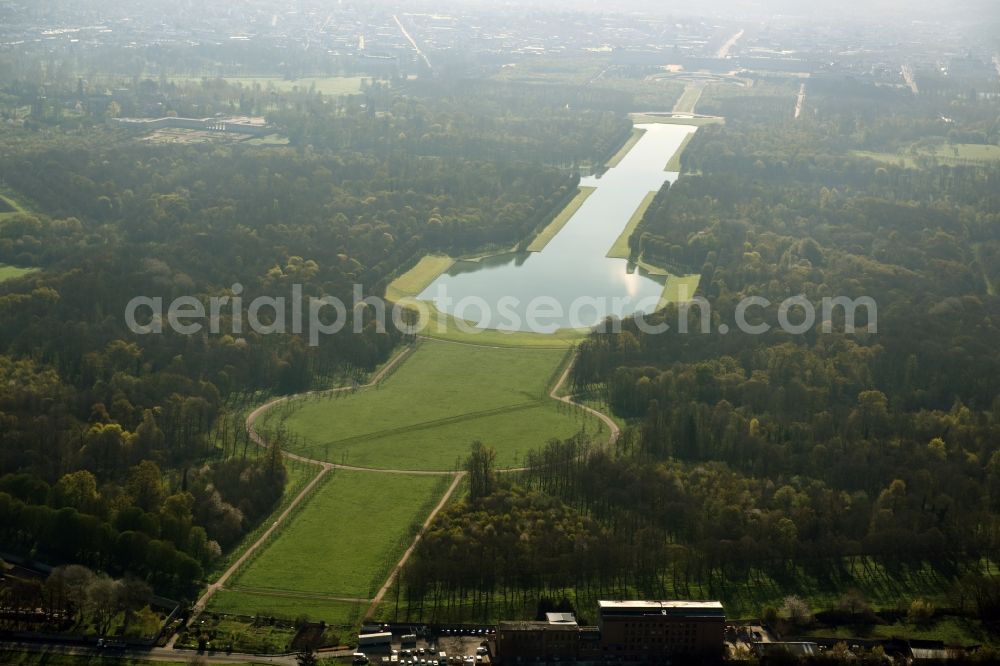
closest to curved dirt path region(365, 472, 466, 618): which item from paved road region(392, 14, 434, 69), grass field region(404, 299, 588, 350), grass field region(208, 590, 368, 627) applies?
grass field region(208, 590, 368, 627)

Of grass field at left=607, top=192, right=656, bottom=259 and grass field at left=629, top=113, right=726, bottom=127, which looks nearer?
grass field at left=607, top=192, right=656, bottom=259

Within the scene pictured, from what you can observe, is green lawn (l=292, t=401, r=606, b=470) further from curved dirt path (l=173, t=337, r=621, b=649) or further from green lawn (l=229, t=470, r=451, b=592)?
green lawn (l=229, t=470, r=451, b=592)

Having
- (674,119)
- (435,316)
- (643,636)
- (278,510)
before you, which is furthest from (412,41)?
(643,636)

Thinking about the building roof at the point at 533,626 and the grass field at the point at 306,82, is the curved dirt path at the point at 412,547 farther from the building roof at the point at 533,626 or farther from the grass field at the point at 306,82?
the grass field at the point at 306,82

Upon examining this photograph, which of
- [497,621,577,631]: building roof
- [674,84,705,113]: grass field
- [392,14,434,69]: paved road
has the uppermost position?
[392,14,434,69]: paved road

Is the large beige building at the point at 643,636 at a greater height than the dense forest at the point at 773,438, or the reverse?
the dense forest at the point at 773,438

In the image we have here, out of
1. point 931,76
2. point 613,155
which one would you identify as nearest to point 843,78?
point 931,76

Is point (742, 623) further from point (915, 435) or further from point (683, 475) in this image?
point (915, 435)

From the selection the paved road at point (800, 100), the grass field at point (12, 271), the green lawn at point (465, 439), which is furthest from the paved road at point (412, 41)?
the green lawn at point (465, 439)
